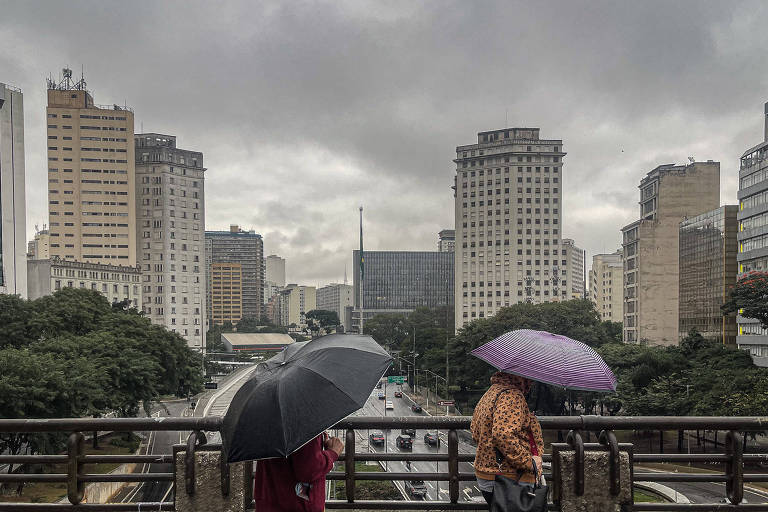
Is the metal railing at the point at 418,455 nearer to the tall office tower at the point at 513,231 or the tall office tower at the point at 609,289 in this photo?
the tall office tower at the point at 513,231

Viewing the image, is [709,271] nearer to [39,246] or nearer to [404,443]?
[404,443]

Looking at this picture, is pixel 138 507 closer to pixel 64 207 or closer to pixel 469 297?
pixel 469 297

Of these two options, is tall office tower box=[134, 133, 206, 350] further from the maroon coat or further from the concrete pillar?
the maroon coat

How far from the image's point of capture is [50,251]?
10475 centimetres

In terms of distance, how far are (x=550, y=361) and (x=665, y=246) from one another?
81519mm

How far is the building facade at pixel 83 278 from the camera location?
82.4 meters

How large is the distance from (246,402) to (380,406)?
5826 cm

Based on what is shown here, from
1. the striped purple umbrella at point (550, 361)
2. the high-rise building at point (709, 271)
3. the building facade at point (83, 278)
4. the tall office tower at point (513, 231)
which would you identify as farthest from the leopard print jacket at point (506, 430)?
the tall office tower at point (513, 231)

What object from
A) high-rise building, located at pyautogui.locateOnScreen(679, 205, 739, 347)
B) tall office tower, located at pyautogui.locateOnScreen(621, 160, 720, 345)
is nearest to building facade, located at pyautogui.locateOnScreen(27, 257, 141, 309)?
tall office tower, located at pyautogui.locateOnScreen(621, 160, 720, 345)

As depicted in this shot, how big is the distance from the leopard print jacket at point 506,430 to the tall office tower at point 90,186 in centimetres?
11216

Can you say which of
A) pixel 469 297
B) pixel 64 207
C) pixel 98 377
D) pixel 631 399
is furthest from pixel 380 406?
pixel 64 207

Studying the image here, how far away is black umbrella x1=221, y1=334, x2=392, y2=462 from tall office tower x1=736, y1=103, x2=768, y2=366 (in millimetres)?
44616

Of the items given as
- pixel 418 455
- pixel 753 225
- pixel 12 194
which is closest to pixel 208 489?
pixel 418 455

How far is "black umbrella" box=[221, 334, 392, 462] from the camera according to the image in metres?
3.05
